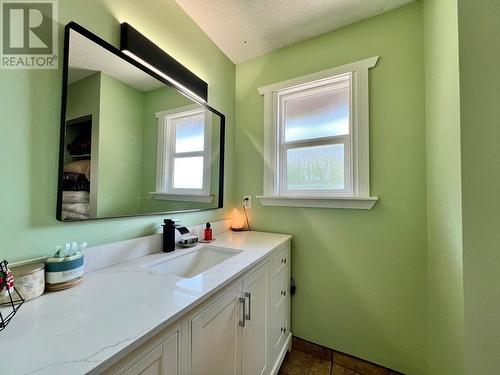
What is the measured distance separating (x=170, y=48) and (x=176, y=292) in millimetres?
1461

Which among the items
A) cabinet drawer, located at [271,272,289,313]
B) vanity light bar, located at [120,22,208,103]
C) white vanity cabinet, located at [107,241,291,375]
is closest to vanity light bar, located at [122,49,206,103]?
vanity light bar, located at [120,22,208,103]

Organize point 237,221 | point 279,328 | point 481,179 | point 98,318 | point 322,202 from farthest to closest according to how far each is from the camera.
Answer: point 237,221 → point 322,202 → point 279,328 → point 481,179 → point 98,318

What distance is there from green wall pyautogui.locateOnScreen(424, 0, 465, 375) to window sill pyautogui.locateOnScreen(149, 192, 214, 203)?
1449 millimetres

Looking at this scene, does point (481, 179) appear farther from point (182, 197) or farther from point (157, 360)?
point (182, 197)

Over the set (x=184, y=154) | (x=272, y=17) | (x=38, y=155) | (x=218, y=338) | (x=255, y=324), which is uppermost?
(x=272, y=17)

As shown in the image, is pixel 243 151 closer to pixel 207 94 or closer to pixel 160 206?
pixel 207 94

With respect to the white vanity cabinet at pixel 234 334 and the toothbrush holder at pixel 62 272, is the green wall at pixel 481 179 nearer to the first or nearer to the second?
the white vanity cabinet at pixel 234 334

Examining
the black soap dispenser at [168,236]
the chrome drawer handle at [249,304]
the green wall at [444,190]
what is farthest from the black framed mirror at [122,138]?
the green wall at [444,190]

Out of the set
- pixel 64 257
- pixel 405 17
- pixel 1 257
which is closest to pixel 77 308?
pixel 64 257

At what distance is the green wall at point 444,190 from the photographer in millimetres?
891

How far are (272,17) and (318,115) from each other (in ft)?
2.57

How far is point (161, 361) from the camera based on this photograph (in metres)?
0.57

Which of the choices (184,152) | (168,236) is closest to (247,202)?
(184,152)

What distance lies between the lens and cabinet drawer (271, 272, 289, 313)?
51.0 inches
